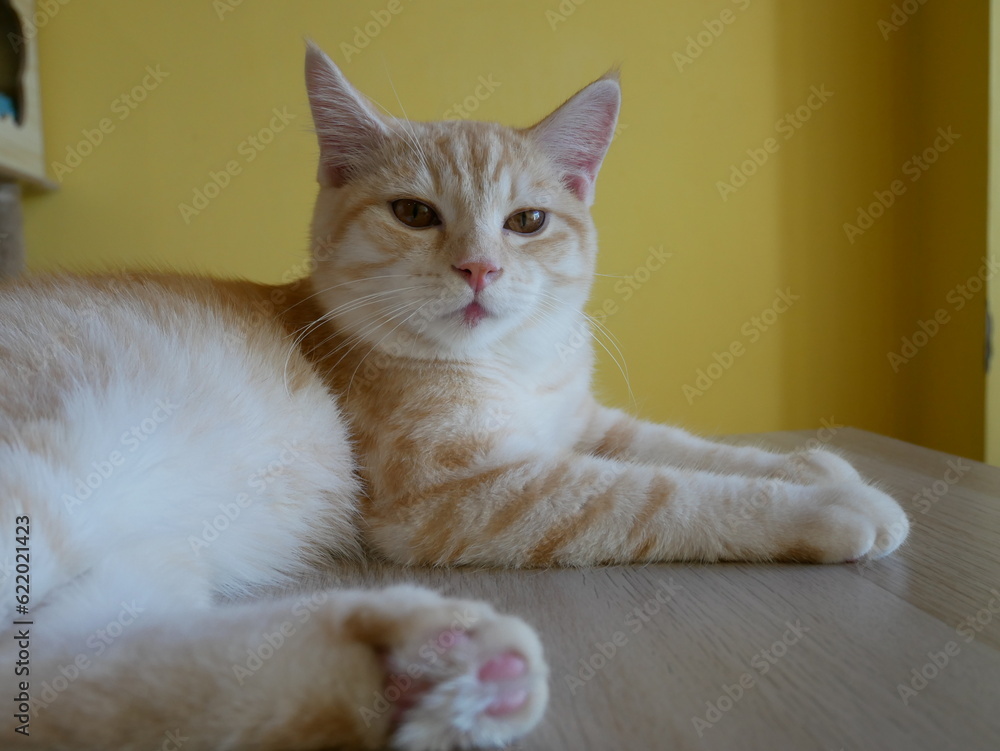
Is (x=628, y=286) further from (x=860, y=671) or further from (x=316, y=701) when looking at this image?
(x=316, y=701)

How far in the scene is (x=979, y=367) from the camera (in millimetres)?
2566

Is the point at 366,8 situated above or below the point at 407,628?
above

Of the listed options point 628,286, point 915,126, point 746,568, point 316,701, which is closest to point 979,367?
point 915,126

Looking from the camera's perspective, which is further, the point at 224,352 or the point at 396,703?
the point at 224,352

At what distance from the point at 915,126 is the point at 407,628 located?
3255 millimetres

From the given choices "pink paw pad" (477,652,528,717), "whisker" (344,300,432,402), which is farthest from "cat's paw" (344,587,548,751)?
"whisker" (344,300,432,402)

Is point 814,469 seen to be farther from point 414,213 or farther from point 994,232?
point 994,232

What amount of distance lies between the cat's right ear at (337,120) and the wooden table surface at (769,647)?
31.5 inches

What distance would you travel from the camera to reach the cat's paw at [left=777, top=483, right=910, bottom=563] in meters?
0.89

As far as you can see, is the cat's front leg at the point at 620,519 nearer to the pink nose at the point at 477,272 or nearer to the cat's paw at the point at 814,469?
the cat's paw at the point at 814,469

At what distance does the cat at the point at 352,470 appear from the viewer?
56 cm

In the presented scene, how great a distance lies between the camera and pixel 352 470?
3.60ft

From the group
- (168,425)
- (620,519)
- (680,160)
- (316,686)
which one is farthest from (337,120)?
(680,160)

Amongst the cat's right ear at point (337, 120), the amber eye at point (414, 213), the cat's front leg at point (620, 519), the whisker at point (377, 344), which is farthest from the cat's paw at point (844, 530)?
the cat's right ear at point (337, 120)
